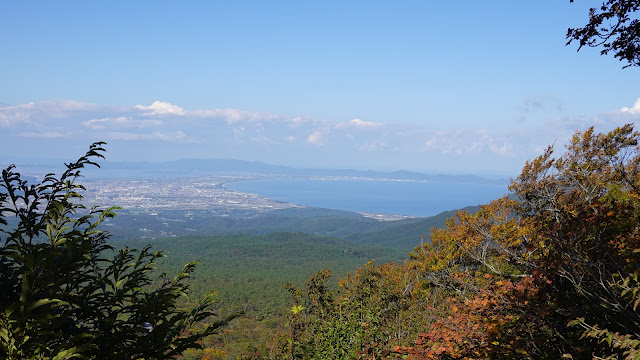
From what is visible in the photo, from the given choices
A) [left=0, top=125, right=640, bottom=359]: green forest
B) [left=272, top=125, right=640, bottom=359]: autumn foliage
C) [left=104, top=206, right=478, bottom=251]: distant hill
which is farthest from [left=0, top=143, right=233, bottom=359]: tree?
[left=104, top=206, right=478, bottom=251]: distant hill

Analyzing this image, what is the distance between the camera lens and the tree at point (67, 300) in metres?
2.17

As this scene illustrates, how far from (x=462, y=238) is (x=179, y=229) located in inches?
5562

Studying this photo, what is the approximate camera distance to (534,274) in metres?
4.03

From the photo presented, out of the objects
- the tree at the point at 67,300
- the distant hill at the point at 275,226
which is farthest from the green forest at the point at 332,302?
the distant hill at the point at 275,226

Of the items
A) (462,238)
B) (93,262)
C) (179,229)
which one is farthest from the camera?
(179,229)

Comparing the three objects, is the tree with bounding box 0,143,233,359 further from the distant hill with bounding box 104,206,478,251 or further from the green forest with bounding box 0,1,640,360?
the distant hill with bounding box 104,206,478,251

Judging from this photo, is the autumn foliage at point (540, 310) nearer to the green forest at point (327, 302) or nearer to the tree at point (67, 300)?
the green forest at point (327, 302)

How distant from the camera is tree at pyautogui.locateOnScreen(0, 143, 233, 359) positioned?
2170 mm

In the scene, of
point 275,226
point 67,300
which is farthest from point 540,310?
point 275,226

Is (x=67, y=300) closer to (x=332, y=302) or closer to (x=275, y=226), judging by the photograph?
(x=332, y=302)

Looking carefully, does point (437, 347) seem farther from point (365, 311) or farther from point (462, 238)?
point (462, 238)

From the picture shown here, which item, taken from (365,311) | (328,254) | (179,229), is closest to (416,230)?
(328,254)

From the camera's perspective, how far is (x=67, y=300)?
2.58 metres

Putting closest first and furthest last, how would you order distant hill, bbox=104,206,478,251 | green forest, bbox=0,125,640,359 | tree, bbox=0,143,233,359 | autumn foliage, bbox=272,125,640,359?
tree, bbox=0,143,233,359
green forest, bbox=0,125,640,359
autumn foliage, bbox=272,125,640,359
distant hill, bbox=104,206,478,251
